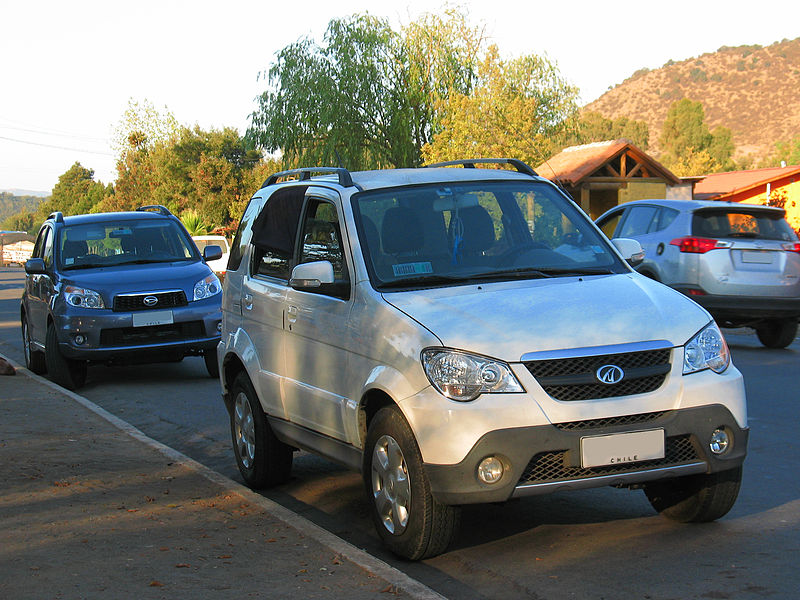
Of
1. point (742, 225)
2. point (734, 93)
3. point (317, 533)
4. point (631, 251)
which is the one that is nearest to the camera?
point (317, 533)

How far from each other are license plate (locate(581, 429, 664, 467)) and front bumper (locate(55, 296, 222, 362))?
25.7 ft

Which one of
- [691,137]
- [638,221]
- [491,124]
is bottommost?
[638,221]

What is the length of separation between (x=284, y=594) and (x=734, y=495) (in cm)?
238

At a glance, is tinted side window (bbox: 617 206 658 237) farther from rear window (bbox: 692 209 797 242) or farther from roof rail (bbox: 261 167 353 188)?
→ roof rail (bbox: 261 167 353 188)

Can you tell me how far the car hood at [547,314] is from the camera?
16.2 ft

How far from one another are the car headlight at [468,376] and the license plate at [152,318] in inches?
299

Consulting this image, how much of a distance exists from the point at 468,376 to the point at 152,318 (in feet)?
25.4

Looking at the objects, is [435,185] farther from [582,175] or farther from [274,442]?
[582,175]

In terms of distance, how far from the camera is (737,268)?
13391 millimetres

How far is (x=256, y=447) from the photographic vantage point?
7051 millimetres

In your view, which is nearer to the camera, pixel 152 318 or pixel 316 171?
pixel 316 171

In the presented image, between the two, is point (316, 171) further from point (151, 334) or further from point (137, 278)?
point (137, 278)

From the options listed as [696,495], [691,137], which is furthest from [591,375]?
[691,137]

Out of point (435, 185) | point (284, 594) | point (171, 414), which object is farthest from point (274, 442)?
point (171, 414)
